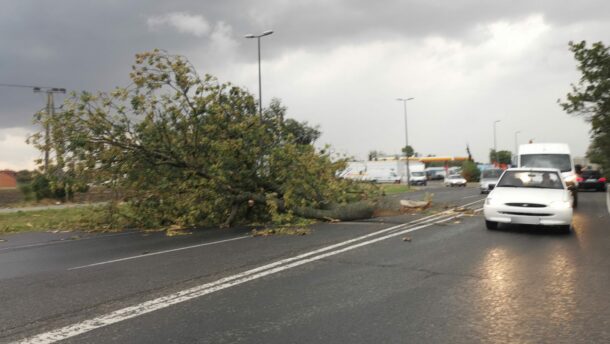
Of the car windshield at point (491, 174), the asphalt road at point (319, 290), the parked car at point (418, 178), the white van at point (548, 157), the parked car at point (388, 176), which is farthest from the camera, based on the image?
the parked car at point (388, 176)

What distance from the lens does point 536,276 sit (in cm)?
633

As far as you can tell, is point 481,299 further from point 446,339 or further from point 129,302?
point 129,302

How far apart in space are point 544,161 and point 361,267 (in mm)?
15133

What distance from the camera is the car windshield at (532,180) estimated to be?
11.3 metres

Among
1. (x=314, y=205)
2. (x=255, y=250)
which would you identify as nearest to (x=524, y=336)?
(x=255, y=250)

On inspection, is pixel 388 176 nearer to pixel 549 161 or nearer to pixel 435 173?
pixel 435 173

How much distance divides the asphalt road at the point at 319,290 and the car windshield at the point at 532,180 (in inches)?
59.0

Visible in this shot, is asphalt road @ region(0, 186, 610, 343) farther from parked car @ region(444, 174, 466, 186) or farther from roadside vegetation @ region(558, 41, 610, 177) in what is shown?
parked car @ region(444, 174, 466, 186)

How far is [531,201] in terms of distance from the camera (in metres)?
10.2

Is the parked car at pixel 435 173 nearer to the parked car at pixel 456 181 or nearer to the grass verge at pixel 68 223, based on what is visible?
the parked car at pixel 456 181

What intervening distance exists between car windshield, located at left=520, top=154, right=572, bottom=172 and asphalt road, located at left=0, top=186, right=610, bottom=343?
9.66 m

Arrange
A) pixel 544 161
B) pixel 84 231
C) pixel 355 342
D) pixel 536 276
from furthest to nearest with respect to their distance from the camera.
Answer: pixel 544 161, pixel 84 231, pixel 536 276, pixel 355 342

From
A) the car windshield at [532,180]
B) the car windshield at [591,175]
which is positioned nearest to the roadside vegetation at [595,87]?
the car windshield at [591,175]

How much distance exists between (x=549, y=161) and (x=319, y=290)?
54.6 ft
